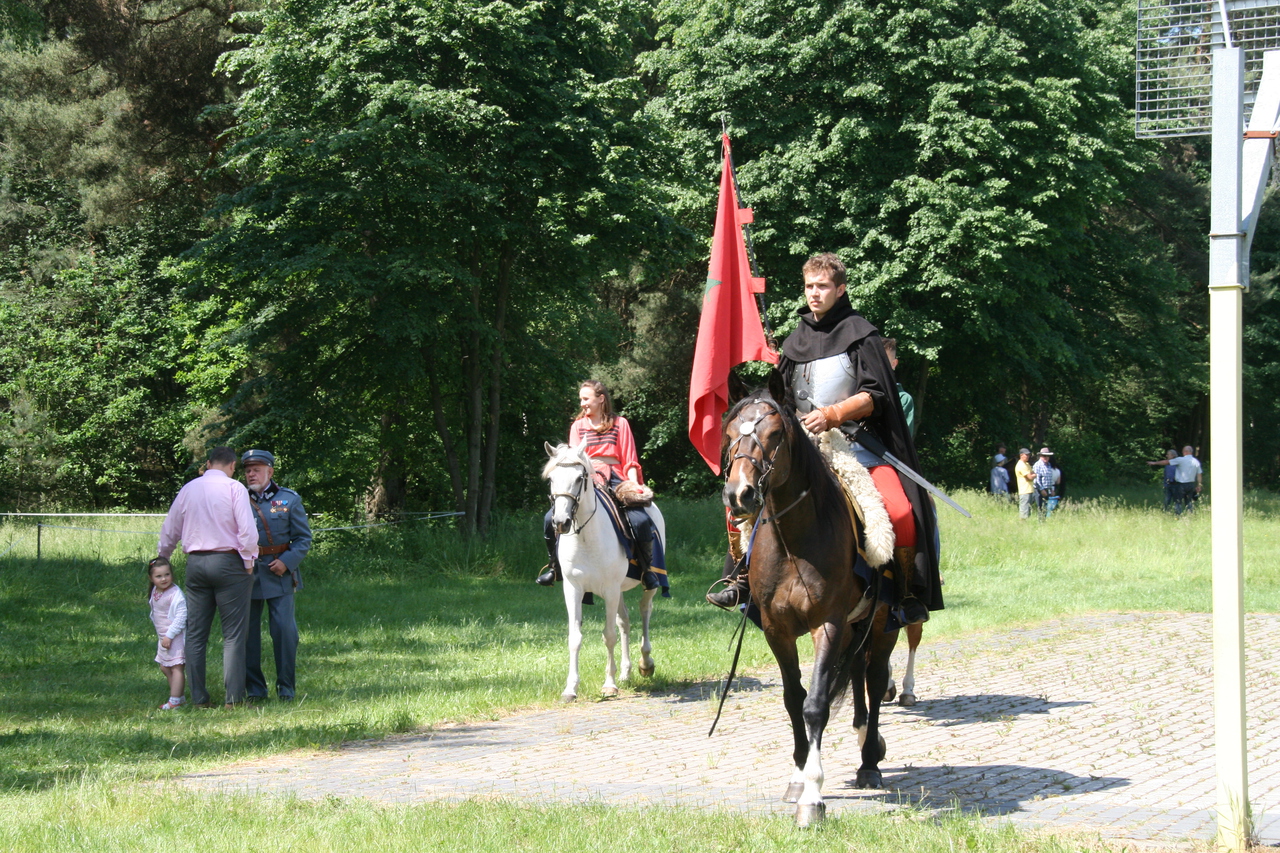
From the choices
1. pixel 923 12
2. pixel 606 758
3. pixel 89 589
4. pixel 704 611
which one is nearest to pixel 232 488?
pixel 606 758

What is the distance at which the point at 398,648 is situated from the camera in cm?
1407

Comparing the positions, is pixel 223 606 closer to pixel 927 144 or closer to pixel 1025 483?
pixel 1025 483

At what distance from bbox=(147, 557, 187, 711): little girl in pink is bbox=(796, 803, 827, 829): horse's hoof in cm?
699

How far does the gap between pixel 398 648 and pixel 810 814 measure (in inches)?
357

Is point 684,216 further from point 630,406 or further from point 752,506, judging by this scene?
point 752,506

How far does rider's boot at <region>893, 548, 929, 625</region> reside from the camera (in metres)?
6.89

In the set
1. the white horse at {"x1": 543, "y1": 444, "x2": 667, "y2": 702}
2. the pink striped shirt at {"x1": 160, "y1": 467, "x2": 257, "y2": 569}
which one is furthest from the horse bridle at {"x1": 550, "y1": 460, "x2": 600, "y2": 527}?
the pink striped shirt at {"x1": 160, "y1": 467, "x2": 257, "y2": 569}

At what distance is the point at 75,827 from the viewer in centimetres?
599

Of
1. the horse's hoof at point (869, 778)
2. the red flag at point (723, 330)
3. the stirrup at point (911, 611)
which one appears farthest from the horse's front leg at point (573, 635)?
the stirrup at point (911, 611)

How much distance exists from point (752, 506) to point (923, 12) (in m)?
27.4

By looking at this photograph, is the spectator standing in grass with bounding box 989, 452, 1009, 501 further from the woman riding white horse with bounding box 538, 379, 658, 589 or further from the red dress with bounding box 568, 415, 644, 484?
the red dress with bounding box 568, 415, 644, 484

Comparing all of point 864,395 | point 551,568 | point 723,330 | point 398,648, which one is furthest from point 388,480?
point 864,395

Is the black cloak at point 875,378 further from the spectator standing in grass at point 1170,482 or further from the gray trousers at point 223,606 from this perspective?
the spectator standing in grass at point 1170,482

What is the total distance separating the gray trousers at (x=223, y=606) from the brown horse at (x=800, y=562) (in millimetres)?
5911
